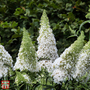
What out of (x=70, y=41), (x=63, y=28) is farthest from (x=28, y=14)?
(x=70, y=41)

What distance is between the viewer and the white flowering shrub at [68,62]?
712 millimetres

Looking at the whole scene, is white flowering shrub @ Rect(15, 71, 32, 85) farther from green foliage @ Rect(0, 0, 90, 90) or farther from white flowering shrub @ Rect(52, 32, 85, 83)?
green foliage @ Rect(0, 0, 90, 90)

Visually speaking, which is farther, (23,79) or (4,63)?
(4,63)

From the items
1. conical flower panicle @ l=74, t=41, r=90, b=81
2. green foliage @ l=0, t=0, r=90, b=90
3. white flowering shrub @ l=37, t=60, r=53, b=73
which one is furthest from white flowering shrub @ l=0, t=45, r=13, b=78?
green foliage @ l=0, t=0, r=90, b=90

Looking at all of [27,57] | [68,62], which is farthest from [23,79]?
[68,62]

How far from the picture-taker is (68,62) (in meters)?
0.74

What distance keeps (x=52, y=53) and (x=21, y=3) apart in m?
1.40

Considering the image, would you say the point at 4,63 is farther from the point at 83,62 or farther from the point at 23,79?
the point at 83,62

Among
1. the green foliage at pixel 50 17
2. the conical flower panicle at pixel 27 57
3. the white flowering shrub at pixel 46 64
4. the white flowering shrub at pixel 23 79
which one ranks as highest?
the green foliage at pixel 50 17

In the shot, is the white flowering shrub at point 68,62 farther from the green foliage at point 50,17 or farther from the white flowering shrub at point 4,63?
the green foliage at point 50,17

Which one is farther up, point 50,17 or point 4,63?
point 50,17

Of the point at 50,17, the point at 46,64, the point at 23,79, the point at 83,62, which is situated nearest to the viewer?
the point at 23,79

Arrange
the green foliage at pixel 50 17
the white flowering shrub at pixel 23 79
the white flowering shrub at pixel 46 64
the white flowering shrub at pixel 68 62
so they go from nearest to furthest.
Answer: the white flowering shrub at pixel 23 79, the white flowering shrub at pixel 68 62, the white flowering shrub at pixel 46 64, the green foliage at pixel 50 17

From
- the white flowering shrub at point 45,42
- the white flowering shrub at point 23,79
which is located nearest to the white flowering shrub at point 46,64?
the white flowering shrub at point 45,42
